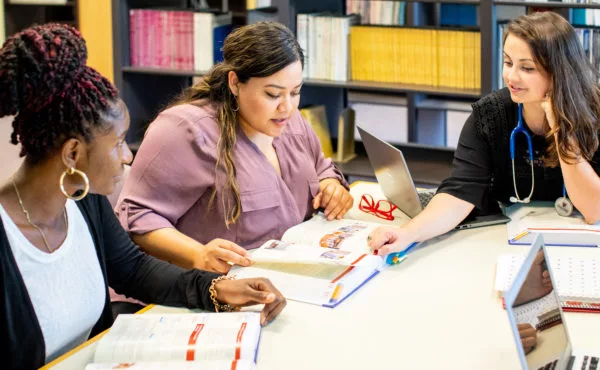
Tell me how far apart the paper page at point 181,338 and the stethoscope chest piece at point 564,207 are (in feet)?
3.56

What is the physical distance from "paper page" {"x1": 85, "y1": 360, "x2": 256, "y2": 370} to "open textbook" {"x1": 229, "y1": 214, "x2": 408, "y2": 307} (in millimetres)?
361

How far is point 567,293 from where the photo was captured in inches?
70.1

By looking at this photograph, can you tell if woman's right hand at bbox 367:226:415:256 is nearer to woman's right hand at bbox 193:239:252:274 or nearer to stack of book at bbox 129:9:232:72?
woman's right hand at bbox 193:239:252:274

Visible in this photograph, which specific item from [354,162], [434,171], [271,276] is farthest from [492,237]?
[354,162]

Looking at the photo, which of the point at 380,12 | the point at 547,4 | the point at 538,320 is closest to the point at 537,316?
the point at 538,320

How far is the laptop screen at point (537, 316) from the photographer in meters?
1.28

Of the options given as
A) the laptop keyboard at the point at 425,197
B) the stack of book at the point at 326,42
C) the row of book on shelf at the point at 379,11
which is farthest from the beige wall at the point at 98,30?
the laptop keyboard at the point at 425,197

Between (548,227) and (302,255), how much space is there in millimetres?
689

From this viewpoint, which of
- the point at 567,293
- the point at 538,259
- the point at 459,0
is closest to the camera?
the point at 538,259

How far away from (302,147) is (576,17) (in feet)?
6.12

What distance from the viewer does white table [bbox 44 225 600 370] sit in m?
1.54

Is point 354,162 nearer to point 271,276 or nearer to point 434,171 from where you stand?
point 434,171

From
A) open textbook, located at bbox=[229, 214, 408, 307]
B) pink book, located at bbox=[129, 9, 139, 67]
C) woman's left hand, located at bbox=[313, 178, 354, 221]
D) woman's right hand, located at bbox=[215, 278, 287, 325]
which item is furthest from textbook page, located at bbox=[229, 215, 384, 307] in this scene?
pink book, located at bbox=[129, 9, 139, 67]

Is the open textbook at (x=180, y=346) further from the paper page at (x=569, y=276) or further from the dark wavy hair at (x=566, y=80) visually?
the dark wavy hair at (x=566, y=80)
